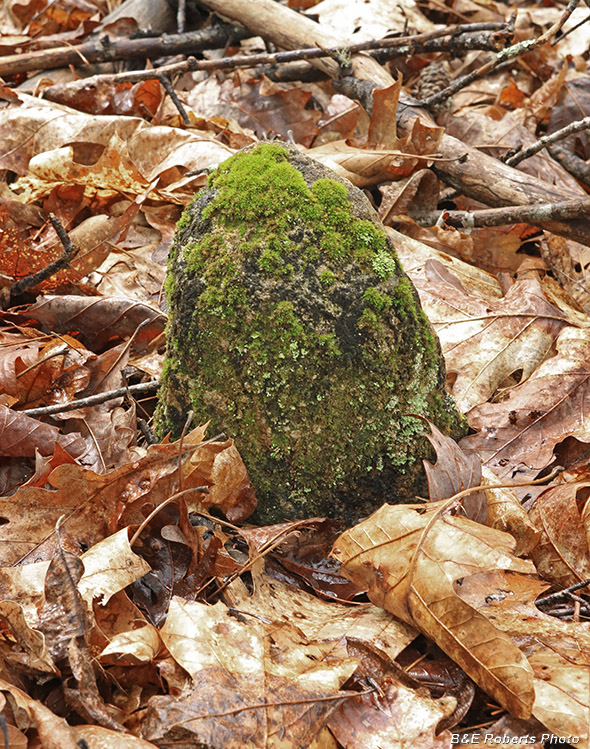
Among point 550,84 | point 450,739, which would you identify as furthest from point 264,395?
point 550,84

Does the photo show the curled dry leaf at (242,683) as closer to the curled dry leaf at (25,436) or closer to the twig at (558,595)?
the twig at (558,595)

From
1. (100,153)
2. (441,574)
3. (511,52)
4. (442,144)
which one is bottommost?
(441,574)

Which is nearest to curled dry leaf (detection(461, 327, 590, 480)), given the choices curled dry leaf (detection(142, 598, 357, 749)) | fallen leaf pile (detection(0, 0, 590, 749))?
fallen leaf pile (detection(0, 0, 590, 749))

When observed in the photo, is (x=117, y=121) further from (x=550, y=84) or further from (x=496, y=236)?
(x=550, y=84)

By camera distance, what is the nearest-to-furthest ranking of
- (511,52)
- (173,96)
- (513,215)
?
(513,215) → (511,52) → (173,96)

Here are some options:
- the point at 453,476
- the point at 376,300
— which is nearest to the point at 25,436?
the point at 376,300

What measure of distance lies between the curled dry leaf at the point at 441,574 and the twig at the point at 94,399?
1126 mm

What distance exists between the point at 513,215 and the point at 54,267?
7.39 feet

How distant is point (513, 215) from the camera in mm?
3404

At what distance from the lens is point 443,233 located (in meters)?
3.65

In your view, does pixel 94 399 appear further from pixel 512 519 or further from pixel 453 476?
pixel 512 519

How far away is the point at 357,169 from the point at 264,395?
7.06ft

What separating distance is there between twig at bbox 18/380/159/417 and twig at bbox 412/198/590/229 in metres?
1.94

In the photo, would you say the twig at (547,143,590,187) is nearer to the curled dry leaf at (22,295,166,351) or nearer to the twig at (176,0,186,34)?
the curled dry leaf at (22,295,166,351)
